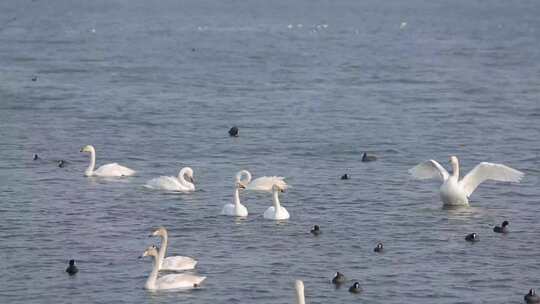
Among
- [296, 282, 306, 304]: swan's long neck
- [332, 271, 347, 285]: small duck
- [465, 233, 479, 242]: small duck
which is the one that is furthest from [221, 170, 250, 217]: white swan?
[296, 282, 306, 304]: swan's long neck

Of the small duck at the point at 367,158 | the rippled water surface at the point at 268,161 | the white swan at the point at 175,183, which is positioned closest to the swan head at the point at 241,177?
the rippled water surface at the point at 268,161

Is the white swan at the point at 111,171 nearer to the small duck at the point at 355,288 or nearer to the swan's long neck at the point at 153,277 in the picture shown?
the swan's long neck at the point at 153,277

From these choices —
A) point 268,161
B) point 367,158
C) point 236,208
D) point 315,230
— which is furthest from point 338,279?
point 367,158

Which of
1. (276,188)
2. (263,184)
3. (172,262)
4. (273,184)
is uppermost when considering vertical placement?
(263,184)

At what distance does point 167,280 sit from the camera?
26.7 meters

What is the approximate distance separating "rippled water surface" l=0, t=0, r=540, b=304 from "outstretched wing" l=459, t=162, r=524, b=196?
0.77 metres

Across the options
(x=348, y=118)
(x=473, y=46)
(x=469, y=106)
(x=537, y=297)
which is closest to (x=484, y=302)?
(x=537, y=297)

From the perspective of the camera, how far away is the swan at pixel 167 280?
2656 cm

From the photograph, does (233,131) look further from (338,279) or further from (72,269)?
(338,279)

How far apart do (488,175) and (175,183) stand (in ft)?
26.6

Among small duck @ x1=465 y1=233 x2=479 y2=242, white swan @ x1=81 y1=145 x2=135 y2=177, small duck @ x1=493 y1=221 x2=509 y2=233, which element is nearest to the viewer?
small duck @ x1=465 y1=233 x2=479 y2=242

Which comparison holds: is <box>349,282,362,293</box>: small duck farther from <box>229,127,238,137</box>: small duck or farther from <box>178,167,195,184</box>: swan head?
<box>229,127,238,137</box>: small duck

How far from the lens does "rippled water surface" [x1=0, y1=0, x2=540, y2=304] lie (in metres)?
27.9

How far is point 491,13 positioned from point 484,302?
5371 inches
